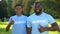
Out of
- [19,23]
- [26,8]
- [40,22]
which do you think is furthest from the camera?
[26,8]

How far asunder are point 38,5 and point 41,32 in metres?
0.27

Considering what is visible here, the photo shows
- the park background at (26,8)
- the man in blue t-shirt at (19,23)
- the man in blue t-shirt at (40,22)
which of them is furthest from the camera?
the park background at (26,8)

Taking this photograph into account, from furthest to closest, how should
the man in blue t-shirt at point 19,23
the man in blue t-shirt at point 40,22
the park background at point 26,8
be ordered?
the park background at point 26,8 < the man in blue t-shirt at point 19,23 < the man in blue t-shirt at point 40,22

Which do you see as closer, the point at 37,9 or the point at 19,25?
the point at 37,9

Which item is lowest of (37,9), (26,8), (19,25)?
(26,8)

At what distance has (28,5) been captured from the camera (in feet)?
10.9

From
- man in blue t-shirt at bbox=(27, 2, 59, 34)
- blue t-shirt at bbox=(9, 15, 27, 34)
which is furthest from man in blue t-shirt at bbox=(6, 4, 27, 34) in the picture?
man in blue t-shirt at bbox=(27, 2, 59, 34)

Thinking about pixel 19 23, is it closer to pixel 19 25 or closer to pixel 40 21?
pixel 19 25

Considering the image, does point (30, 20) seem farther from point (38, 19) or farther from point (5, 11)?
point (5, 11)

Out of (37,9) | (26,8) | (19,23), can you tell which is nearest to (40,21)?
(37,9)

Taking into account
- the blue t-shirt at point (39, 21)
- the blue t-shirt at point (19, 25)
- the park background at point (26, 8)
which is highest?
the blue t-shirt at point (39, 21)

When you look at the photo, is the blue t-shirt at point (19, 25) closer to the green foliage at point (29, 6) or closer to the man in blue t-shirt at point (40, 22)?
the man in blue t-shirt at point (40, 22)

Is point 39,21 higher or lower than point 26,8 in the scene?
higher

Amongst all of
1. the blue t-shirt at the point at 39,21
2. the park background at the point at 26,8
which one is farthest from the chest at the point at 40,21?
the park background at the point at 26,8
